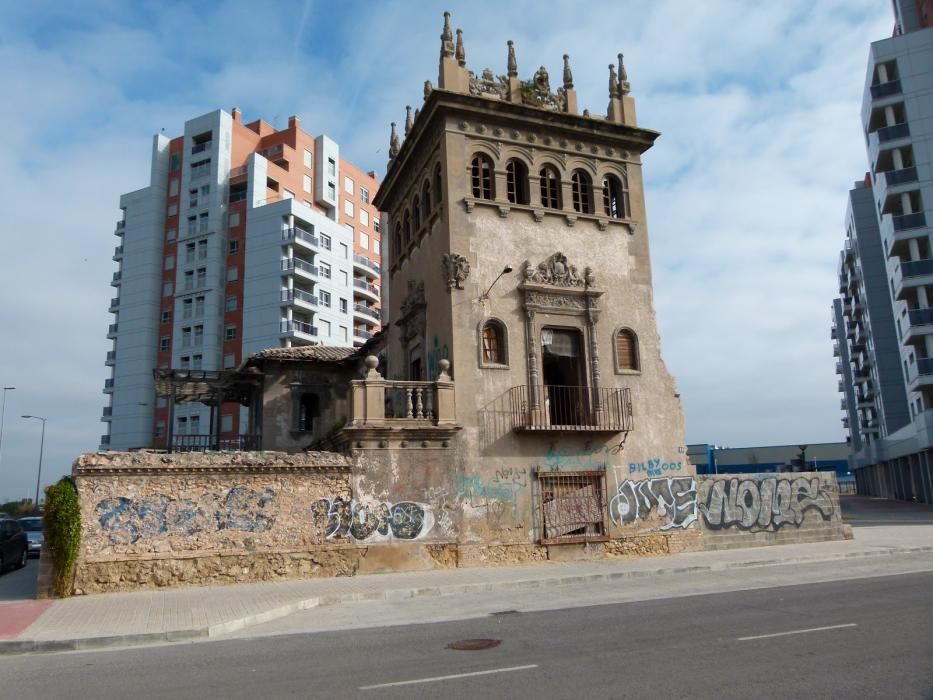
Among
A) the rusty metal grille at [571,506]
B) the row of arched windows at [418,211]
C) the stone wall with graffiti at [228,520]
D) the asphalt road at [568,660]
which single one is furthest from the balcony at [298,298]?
the asphalt road at [568,660]

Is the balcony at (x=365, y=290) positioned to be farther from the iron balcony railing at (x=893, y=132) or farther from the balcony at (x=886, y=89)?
the balcony at (x=886, y=89)

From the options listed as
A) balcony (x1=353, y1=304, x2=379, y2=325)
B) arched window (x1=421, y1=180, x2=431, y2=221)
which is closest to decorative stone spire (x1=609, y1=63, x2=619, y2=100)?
→ arched window (x1=421, y1=180, x2=431, y2=221)

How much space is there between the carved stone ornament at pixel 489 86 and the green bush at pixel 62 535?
14674mm

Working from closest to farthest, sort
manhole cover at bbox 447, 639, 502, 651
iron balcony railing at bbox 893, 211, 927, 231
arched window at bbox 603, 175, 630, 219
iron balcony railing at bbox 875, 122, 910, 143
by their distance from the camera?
manhole cover at bbox 447, 639, 502, 651 < arched window at bbox 603, 175, 630, 219 < iron balcony railing at bbox 893, 211, 927, 231 < iron balcony railing at bbox 875, 122, 910, 143

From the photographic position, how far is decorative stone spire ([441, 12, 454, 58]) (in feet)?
69.7

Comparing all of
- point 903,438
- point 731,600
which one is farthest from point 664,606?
point 903,438

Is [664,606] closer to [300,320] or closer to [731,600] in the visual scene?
[731,600]

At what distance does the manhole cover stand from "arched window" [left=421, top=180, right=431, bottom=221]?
14871 millimetres

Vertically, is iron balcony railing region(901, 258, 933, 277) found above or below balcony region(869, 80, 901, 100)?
below

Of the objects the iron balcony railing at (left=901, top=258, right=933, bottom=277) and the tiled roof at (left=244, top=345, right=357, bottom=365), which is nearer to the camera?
the tiled roof at (left=244, top=345, right=357, bottom=365)

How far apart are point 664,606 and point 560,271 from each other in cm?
1097

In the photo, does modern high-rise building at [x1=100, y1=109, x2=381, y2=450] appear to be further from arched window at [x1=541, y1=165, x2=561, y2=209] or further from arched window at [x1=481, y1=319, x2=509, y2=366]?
arched window at [x1=481, y1=319, x2=509, y2=366]

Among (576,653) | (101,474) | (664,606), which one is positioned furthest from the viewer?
(101,474)

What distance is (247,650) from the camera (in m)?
9.85
